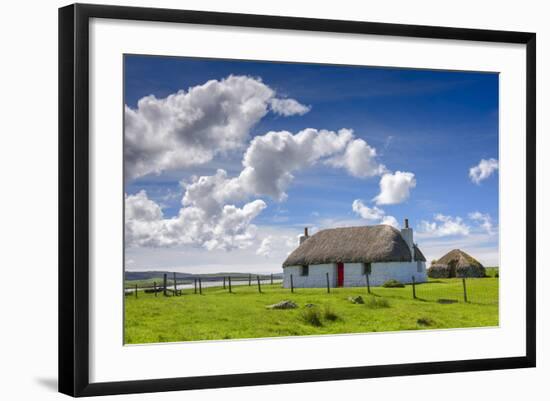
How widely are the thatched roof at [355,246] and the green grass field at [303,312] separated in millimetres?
395

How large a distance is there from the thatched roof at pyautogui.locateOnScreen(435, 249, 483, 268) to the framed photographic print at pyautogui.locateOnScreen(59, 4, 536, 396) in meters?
0.03

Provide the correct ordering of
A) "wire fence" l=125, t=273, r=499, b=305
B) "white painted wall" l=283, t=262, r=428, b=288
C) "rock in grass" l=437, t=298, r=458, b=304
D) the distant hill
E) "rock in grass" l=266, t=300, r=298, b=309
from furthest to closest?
"rock in grass" l=437, t=298, r=458, b=304 → "white painted wall" l=283, t=262, r=428, b=288 → "rock in grass" l=266, t=300, r=298, b=309 → "wire fence" l=125, t=273, r=499, b=305 → the distant hill

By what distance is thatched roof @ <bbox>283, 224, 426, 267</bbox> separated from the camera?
458 inches

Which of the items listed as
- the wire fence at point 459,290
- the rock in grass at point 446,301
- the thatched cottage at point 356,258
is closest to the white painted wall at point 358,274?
the thatched cottage at point 356,258

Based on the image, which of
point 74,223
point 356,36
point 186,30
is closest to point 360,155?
point 356,36

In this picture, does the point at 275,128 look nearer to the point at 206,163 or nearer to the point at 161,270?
the point at 206,163

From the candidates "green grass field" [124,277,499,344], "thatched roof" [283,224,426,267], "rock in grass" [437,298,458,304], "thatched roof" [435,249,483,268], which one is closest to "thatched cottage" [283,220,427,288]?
"thatched roof" [283,224,426,267]

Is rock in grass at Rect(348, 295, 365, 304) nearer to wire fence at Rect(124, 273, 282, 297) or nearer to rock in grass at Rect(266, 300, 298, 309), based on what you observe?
rock in grass at Rect(266, 300, 298, 309)

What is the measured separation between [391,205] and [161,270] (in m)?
2.99

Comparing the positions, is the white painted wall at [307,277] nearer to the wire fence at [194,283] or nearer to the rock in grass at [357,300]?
the wire fence at [194,283]

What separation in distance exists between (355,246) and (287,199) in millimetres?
1103

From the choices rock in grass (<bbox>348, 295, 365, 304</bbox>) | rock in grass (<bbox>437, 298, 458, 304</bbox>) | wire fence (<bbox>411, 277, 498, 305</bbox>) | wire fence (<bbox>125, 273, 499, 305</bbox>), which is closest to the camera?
wire fence (<bbox>125, 273, 499, 305</bbox>)

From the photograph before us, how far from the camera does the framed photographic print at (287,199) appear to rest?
417 inches

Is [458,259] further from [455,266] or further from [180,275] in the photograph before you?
[180,275]
